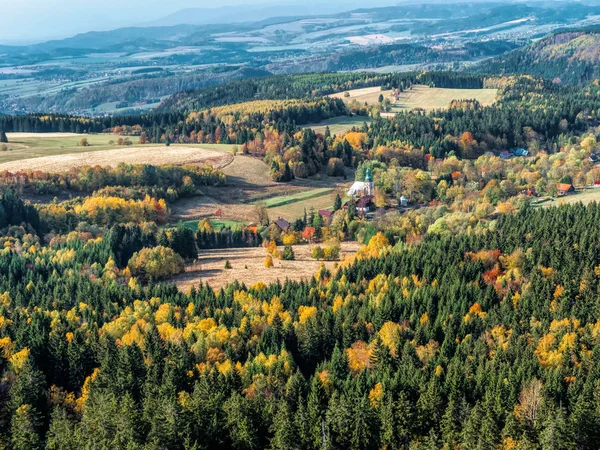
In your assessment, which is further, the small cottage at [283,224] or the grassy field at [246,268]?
the small cottage at [283,224]

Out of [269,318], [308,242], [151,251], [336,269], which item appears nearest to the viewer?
[269,318]

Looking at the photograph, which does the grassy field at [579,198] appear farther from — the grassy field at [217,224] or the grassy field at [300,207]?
the grassy field at [217,224]

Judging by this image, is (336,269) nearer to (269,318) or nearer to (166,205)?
(269,318)

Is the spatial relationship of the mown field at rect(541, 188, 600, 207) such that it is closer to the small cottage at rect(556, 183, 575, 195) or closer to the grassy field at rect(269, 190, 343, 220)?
the small cottage at rect(556, 183, 575, 195)

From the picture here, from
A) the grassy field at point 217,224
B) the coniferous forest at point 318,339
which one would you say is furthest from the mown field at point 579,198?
the grassy field at point 217,224

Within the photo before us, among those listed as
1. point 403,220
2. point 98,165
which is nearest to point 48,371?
point 403,220

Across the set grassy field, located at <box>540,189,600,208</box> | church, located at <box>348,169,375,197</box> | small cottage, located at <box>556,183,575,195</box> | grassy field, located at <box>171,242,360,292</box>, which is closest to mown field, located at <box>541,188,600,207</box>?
grassy field, located at <box>540,189,600,208</box>

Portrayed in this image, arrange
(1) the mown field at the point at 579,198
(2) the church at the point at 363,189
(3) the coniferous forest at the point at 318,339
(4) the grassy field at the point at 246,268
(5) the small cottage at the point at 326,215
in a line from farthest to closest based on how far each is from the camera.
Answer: (2) the church at the point at 363,189
(5) the small cottage at the point at 326,215
(1) the mown field at the point at 579,198
(4) the grassy field at the point at 246,268
(3) the coniferous forest at the point at 318,339

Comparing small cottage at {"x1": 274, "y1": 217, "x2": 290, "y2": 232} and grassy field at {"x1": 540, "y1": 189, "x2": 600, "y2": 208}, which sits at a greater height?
grassy field at {"x1": 540, "y1": 189, "x2": 600, "y2": 208}
